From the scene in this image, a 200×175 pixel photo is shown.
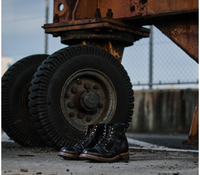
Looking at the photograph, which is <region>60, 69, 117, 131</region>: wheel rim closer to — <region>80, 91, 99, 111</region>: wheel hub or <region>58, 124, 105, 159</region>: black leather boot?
<region>80, 91, 99, 111</region>: wheel hub

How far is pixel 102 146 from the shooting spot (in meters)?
2.66

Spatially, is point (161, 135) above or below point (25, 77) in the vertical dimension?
below

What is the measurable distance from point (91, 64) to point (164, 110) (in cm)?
400

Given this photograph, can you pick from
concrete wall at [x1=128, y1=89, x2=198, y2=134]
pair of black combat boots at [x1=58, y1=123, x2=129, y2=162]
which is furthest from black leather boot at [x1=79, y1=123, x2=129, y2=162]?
concrete wall at [x1=128, y1=89, x2=198, y2=134]

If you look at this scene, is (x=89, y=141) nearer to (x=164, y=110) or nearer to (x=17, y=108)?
(x=17, y=108)

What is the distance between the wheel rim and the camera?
3.52 meters

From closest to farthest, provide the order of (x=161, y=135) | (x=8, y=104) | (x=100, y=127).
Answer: (x=100, y=127) < (x=8, y=104) < (x=161, y=135)

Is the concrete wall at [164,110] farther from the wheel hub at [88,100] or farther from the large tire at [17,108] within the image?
the wheel hub at [88,100]

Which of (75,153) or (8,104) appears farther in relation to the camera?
(8,104)

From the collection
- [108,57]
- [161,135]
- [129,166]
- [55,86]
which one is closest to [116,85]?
[108,57]

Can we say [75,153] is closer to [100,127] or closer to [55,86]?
[100,127]

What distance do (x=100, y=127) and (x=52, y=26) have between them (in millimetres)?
1708

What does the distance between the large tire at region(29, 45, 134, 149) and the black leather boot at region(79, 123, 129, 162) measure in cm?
71

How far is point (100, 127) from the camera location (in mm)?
2922
